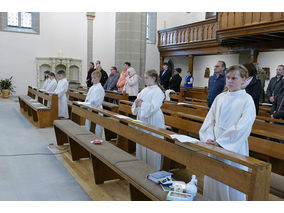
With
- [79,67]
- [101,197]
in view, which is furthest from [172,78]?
[79,67]

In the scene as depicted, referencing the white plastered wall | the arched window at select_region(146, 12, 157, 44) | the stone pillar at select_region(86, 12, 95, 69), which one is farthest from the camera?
the arched window at select_region(146, 12, 157, 44)

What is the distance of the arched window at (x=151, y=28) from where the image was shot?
17781 millimetres

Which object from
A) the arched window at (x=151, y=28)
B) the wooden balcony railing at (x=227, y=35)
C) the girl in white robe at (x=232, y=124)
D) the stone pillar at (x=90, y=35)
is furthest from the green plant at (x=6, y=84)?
the girl in white robe at (x=232, y=124)

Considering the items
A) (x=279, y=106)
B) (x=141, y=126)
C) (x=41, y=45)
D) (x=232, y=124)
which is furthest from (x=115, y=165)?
(x=41, y=45)

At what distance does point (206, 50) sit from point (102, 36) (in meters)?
6.05

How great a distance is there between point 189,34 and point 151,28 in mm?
3798

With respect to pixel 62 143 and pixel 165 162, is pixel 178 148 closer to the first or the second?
pixel 165 162

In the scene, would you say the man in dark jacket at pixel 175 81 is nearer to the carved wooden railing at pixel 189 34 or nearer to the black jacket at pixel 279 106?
the black jacket at pixel 279 106

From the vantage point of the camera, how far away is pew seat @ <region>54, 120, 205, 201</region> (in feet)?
8.17

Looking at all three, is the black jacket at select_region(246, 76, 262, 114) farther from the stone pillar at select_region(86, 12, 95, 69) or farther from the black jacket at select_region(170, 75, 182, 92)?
→ the stone pillar at select_region(86, 12, 95, 69)

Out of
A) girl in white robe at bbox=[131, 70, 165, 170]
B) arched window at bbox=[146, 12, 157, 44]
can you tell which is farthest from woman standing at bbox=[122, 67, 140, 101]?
arched window at bbox=[146, 12, 157, 44]

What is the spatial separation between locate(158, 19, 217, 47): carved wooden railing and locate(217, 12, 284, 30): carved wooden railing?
3755 mm

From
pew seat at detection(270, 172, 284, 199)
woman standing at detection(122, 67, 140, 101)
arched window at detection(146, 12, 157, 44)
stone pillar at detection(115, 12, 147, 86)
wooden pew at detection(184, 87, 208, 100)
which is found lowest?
pew seat at detection(270, 172, 284, 199)

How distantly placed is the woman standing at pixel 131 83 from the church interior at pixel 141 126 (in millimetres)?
28
